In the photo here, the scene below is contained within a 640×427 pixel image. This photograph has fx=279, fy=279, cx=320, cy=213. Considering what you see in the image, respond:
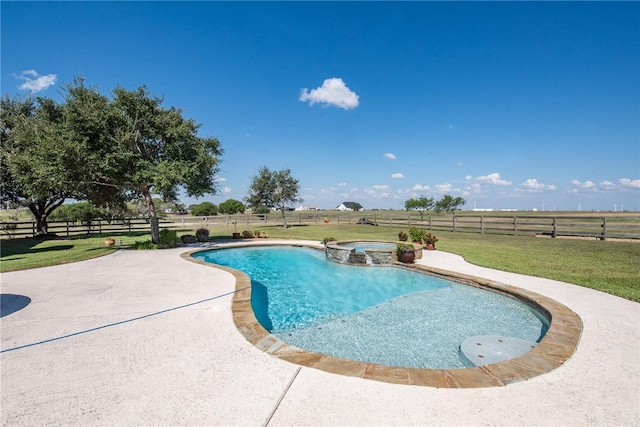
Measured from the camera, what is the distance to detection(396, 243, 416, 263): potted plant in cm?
940

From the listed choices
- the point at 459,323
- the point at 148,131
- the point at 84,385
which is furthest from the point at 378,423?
the point at 148,131

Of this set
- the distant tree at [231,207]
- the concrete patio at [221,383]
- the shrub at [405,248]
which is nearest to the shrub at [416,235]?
the shrub at [405,248]

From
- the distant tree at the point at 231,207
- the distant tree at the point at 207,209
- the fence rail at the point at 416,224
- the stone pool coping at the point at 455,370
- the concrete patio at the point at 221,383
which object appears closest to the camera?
the concrete patio at the point at 221,383

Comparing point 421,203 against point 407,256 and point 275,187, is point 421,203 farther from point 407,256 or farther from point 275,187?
point 407,256

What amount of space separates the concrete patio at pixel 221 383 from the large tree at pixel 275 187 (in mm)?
22875

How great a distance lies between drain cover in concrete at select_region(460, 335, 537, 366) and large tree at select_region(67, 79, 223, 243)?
1131 centimetres

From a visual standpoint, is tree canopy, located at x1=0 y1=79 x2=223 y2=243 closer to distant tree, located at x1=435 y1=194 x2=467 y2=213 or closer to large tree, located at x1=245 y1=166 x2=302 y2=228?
large tree, located at x1=245 y1=166 x2=302 y2=228

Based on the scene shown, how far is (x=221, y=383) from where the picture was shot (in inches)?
105

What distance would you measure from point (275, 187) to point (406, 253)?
20056 millimetres

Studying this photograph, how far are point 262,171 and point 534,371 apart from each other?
26589mm

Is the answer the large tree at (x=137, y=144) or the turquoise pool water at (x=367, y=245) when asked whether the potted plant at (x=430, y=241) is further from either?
the large tree at (x=137, y=144)

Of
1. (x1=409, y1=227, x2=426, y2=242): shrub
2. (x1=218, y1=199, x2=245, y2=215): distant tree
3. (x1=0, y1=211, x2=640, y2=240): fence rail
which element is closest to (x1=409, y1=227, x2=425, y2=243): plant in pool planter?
(x1=409, y1=227, x2=426, y2=242): shrub

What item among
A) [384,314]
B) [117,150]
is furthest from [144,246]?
[384,314]

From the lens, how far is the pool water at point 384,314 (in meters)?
4.20
